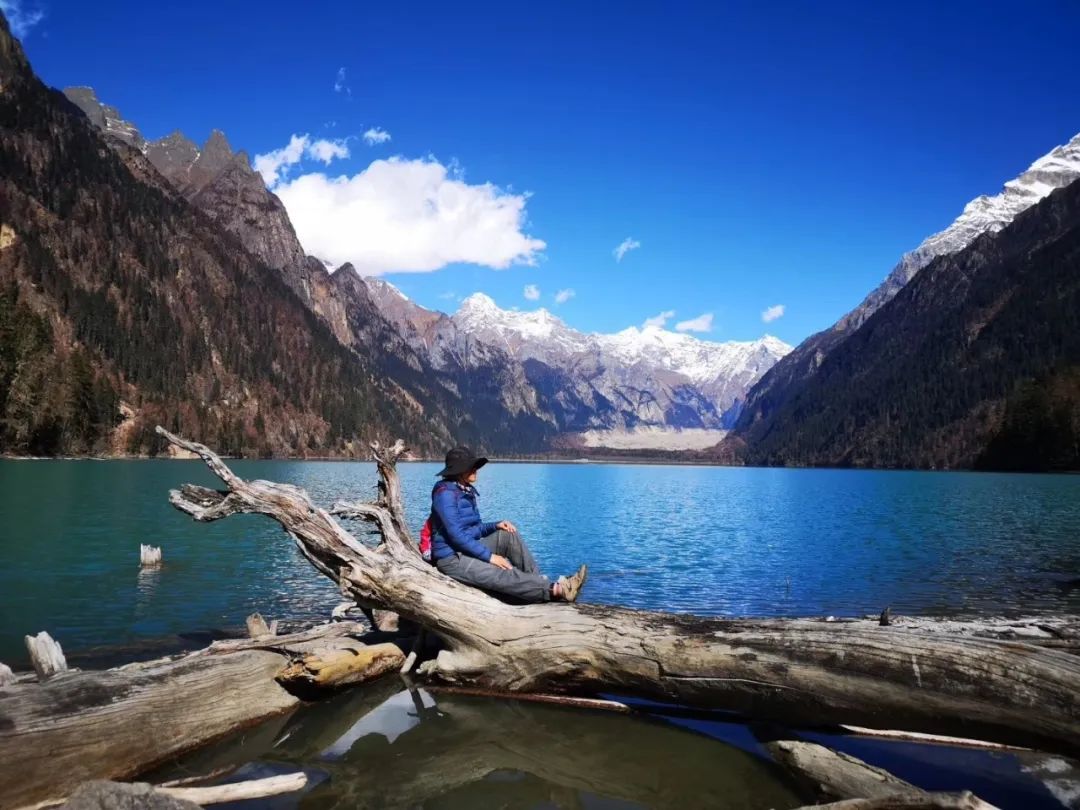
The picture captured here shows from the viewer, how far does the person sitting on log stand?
11133 mm

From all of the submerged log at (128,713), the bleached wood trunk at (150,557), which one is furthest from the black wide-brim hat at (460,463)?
the bleached wood trunk at (150,557)

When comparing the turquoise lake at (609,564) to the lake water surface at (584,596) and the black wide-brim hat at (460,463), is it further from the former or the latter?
the black wide-brim hat at (460,463)

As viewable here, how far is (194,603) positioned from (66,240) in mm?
202411

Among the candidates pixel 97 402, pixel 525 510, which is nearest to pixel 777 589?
pixel 525 510

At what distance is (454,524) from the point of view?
37.2 feet

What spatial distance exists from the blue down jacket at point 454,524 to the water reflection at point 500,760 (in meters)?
2.27

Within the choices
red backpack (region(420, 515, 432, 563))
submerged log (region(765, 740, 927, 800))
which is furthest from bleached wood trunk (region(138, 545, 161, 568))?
submerged log (region(765, 740, 927, 800))

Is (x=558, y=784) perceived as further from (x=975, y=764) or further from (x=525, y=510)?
(x=525, y=510)

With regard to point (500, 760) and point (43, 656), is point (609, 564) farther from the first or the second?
point (43, 656)

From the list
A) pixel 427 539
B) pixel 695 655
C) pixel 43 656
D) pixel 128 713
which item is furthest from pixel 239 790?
pixel 427 539

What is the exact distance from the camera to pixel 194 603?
1878cm

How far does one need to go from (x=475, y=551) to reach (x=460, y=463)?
147 centimetres

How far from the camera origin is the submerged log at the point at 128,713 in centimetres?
662

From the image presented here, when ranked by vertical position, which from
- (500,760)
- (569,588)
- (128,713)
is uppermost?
(569,588)
